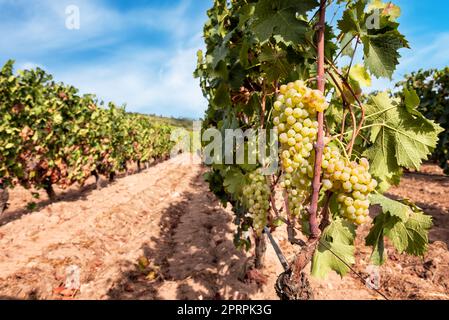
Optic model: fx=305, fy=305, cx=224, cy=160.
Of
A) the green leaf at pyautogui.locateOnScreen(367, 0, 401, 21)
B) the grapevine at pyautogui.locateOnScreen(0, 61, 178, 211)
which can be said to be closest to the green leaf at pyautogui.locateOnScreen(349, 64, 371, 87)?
the green leaf at pyautogui.locateOnScreen(367, 0, 401, 21)

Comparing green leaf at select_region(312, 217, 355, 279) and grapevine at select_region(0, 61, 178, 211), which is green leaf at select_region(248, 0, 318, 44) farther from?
grapevine at select_region(0, 61, 178, 211)

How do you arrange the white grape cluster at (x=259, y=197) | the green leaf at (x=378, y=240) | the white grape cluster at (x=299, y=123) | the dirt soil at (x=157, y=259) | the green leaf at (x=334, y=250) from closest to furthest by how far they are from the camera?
the white grape cluster at (x=299, y=123)
the green leaf at (x=334, y=250)
the green leaf at (x=378, y=240)
the white grape cluster at (x=259, y=197)
the dirt soil at (x=157, y=259)

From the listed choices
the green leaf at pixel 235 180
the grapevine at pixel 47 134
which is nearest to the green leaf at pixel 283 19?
the green leaf at pixel 235 180

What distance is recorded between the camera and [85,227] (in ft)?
25.6

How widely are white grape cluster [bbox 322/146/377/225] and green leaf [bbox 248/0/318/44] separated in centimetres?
57

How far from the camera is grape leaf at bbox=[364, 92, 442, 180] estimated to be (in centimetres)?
168

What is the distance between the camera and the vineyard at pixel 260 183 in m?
1.49

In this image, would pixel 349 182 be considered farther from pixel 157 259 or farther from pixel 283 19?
pixel 157 259

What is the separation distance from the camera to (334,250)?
5.45ft

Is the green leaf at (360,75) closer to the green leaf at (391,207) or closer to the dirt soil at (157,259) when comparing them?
the green leaf at (391,207)

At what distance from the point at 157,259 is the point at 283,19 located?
19.0ft
